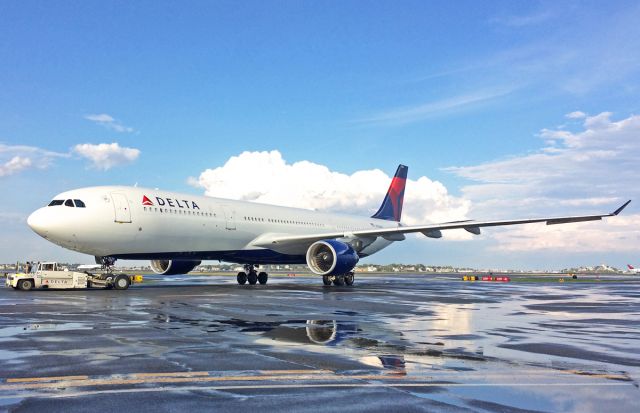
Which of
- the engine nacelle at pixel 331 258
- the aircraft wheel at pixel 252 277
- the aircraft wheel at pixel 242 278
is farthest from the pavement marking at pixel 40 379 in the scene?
the aircraft wheel at pixel 252 277

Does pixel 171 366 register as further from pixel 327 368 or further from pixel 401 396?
pixel 401 396

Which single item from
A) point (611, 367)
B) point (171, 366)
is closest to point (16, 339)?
point (171, 366)

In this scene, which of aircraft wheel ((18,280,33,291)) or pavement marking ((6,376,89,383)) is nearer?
pavement marking ((6,376,89,383))

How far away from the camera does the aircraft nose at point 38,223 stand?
25266 mm

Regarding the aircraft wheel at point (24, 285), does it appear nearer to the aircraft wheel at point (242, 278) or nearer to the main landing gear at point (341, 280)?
the aircraft wheel at point (242, 278)

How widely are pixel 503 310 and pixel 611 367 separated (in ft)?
32.8

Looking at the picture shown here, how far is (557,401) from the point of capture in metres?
6.00

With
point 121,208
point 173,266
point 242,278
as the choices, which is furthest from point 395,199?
point 121,208

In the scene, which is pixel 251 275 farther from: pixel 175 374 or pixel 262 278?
pixel 175 374

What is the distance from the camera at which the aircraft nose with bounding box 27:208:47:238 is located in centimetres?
2527

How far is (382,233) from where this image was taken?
3434 centimetres

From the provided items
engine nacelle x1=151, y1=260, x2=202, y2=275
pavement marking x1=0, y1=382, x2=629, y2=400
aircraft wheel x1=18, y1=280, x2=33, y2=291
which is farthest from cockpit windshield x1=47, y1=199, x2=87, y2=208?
pavement marking x1=0, y1=382, x2=629, y2=400

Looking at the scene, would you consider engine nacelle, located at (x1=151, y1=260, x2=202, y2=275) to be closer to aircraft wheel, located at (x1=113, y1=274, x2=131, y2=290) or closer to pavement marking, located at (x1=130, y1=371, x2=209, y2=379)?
aircraft wheel, located at (x1=113, y1=274, x2=131, y2=290)

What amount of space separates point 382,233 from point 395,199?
1798 centimetres
